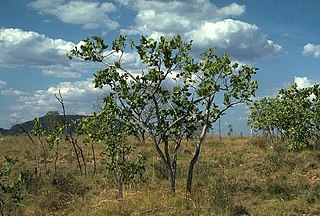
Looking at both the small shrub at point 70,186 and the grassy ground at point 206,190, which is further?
the small shrub at point 70,186

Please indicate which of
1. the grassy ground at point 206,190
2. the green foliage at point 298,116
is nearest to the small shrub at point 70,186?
the grassy ground at point 206,190

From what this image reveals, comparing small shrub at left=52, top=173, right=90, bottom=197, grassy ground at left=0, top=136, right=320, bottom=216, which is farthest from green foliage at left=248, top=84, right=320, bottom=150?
small shrub at left=52, top=173, right=90, bottom=197

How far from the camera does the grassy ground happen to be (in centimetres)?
1199

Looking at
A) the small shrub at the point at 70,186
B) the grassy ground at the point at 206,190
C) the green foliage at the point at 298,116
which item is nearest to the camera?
the grassy ground at the point at 206,190

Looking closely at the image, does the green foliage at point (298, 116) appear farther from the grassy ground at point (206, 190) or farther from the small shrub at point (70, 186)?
the small shrub at point (70, 186)

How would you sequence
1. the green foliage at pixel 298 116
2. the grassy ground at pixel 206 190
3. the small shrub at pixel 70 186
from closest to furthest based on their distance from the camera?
the grassy ground at pixel 206 190
the small shrub at pixel 70 186
the green foliage at pixel 298 116

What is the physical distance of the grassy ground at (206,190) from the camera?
39.3ft

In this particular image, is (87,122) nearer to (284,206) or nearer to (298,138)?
(284,206)

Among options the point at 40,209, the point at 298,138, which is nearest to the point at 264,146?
the point at 298,138

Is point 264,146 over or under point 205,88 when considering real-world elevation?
under

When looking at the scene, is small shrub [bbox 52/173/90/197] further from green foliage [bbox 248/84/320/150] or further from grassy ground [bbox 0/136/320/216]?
green foliage [bbox 248/84/320/150]

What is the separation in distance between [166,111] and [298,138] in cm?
1056

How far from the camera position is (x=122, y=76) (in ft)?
42.4

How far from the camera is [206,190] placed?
44.7ft
